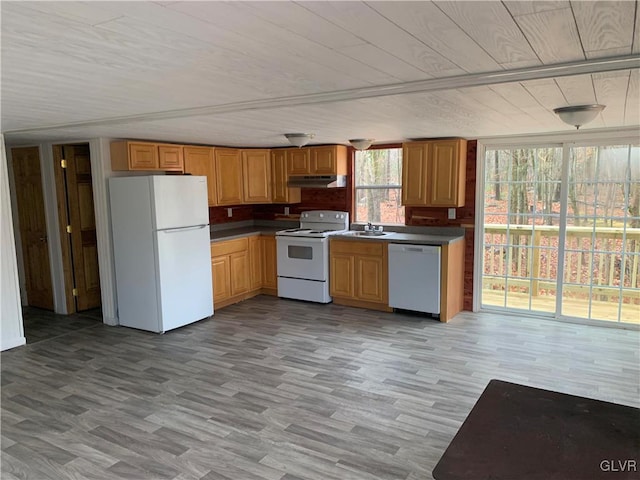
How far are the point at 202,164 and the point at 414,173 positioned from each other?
2599 mm

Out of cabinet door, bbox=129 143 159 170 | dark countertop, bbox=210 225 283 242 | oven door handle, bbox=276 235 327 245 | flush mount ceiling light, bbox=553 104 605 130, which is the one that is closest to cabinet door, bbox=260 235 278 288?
dark countertop, bbox=210 225 283 242

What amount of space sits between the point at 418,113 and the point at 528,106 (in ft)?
2.42

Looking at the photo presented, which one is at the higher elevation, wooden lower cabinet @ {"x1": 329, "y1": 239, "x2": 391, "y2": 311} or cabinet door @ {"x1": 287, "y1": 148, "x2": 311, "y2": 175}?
cabinet door @ {"x1": 287, "y1": 148, "x2": 311, "y2": 175}

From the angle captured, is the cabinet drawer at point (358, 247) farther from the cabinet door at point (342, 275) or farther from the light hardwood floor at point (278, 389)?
the light hardwood floor at point (278, 389)

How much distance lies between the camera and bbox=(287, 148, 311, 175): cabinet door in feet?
20.2

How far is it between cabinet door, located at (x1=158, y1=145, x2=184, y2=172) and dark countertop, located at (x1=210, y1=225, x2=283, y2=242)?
0.98m

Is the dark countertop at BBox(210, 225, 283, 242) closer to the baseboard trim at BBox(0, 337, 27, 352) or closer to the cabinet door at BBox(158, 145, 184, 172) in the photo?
the cabinet door at BBox(158, 145, 184, 172)

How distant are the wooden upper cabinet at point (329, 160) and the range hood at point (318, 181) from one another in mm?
62

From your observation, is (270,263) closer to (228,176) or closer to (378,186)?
(228,176)

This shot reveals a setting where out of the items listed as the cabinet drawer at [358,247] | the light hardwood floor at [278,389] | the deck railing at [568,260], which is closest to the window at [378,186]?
the cabinet drawer at [358,247]

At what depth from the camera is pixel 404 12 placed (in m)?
1.38

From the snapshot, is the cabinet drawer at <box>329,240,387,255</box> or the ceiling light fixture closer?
the ceiling light fixture

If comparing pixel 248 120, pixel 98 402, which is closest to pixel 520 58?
pixel 248 120

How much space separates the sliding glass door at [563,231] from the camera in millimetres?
4762
